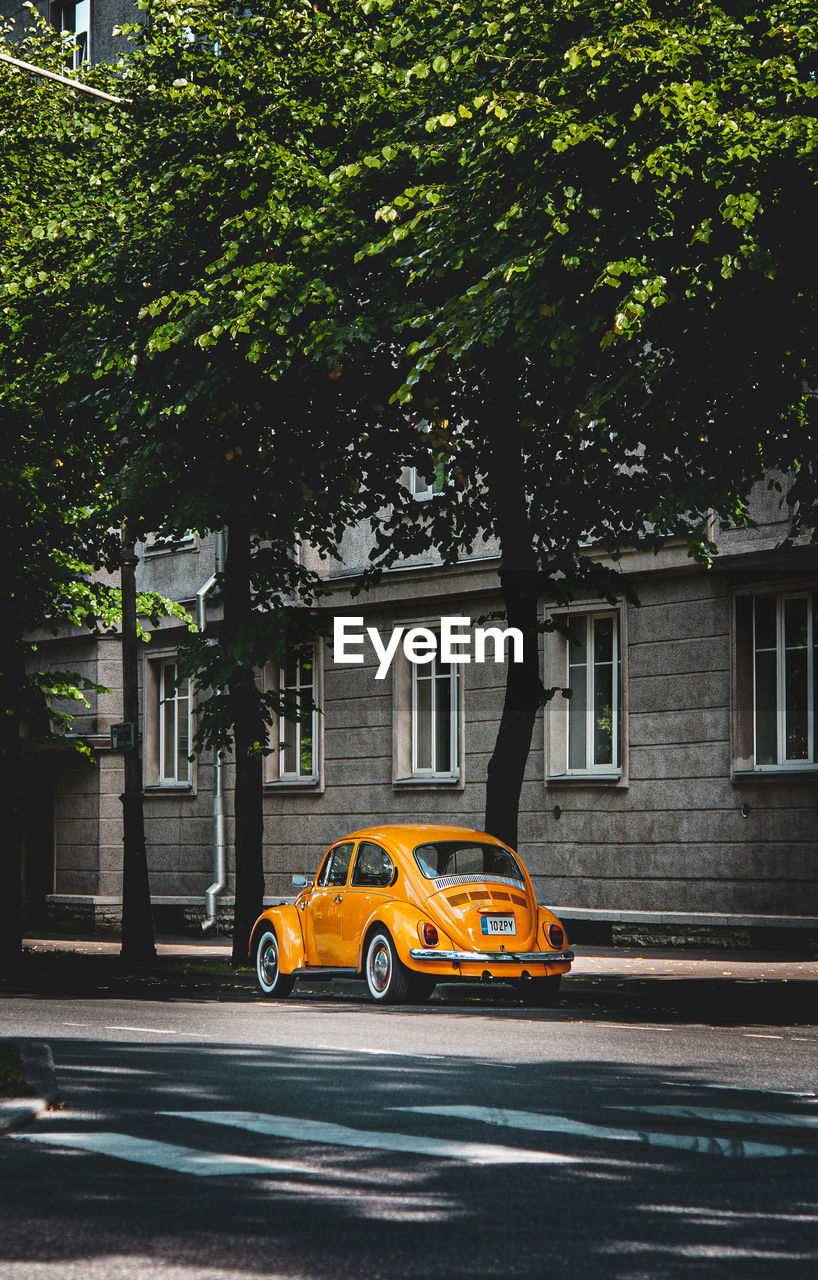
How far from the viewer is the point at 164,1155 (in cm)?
726

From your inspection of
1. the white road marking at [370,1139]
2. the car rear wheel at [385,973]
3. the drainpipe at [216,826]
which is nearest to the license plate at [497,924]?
the car rear wheel at [385,973]

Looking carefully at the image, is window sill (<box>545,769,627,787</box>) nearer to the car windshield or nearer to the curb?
the car windshield

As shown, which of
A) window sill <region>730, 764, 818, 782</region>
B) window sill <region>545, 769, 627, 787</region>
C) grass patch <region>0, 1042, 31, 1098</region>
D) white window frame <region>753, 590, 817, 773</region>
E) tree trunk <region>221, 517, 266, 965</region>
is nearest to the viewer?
grass patch <region>0, 1042, 31, 1098</region>

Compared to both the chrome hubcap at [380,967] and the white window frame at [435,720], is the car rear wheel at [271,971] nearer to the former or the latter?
the chrome hubcap at [380,967]

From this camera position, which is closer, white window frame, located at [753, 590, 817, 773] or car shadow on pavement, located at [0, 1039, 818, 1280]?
car shadow on pavement, located at [0, 1039, 818, 1280]

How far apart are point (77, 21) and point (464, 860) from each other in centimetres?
2647

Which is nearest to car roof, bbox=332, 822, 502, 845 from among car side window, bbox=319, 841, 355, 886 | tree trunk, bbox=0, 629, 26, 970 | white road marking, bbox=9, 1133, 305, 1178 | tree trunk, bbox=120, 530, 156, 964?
car side window, bbox=319, 841, 355, 886

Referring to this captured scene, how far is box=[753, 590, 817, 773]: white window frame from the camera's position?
22109 mm

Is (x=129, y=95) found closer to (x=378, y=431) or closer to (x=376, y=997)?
(x=378, y=431)

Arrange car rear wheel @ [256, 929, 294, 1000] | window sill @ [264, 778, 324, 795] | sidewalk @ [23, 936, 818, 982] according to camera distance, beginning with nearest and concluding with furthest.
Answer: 1. car rear wheel @ [256, 929, 294, 1000]
2. sidewalk @ [23, 936, 818, 982]
3. window sill @ [264, 778, 324, 795]

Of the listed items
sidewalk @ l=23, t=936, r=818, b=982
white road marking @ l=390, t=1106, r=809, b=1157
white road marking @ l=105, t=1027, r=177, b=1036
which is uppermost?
white road marking @ l=390, t=1106, r=809, b=1157

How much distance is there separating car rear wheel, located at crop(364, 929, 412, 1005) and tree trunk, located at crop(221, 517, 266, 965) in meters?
4.80

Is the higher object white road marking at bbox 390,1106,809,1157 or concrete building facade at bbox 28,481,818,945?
concrete building facade at bbox 28,481,818,945

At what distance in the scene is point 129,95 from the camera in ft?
63.3
